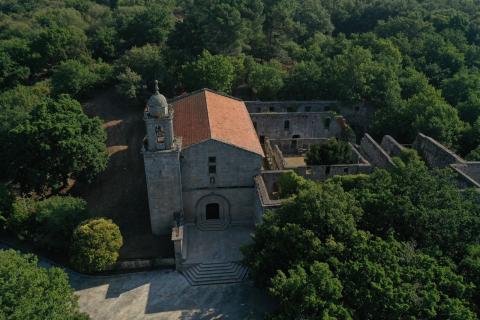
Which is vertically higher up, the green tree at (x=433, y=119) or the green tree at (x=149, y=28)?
the green tree at (x=149, y=28)

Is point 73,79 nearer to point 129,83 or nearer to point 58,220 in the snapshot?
point 129,83

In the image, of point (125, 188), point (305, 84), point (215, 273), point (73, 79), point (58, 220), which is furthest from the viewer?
point (73, 79)

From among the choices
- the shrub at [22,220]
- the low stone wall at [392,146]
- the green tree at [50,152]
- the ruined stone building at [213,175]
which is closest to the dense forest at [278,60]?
the green tree at [50,152]

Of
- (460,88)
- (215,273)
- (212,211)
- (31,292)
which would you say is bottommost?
(215,273)

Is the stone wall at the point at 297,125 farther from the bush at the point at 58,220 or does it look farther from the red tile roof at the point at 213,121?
the bush at the point at 58,220

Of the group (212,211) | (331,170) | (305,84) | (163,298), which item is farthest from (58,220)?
(305,84)

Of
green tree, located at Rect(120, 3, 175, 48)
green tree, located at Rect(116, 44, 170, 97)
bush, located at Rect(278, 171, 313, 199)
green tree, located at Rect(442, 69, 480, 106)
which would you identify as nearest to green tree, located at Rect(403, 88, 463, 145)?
green tree, located at Rect(442, 69, 480, 106)

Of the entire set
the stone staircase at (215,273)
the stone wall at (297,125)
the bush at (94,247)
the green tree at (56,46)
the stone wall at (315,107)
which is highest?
the green tree at (56,46)
